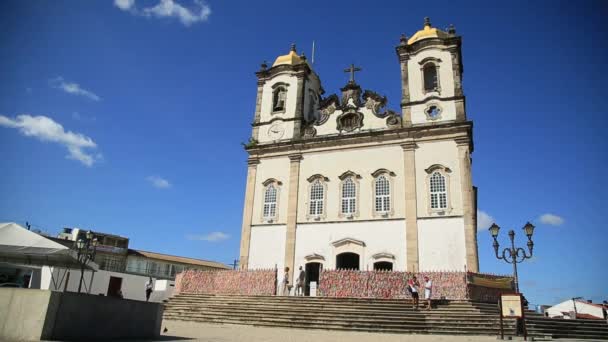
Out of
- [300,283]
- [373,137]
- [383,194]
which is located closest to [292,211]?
[300,283]

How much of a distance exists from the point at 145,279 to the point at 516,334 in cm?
2964

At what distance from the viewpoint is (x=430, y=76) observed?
24.5 meters

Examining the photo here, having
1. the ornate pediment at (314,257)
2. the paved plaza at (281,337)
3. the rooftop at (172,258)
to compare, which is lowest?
the paved plaza at (281,337)

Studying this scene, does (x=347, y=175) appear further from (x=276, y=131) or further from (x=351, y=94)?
(x=276, y=131)

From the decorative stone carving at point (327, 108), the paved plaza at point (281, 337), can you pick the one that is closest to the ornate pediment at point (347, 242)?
the decorative stone carving at point (327, 108)

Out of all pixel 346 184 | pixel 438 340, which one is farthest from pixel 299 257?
pixel 438 340

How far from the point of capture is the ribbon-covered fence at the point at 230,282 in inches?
762

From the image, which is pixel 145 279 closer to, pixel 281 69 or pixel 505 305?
pixel 281 69

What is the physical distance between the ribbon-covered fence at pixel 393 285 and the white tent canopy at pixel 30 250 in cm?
1094

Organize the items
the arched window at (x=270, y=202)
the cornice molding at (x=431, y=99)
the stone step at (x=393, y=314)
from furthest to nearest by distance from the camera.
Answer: the arched window at (x=270, y=202), the cornice molding at (x=431, y=99), the stone step at (x=393, y=314)

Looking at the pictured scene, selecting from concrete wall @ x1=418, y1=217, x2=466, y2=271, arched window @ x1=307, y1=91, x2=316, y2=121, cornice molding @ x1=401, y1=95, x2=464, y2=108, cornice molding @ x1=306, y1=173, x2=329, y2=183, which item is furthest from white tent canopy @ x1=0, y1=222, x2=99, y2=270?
arched window @ x1=307, y1=91, x2=316, y2=121

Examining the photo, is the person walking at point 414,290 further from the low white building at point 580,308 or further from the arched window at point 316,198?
the low white building at point 580,308

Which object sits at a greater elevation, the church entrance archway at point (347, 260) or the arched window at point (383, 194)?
the arched window at point (383, 194)

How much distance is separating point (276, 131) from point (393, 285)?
1313 centimetres
